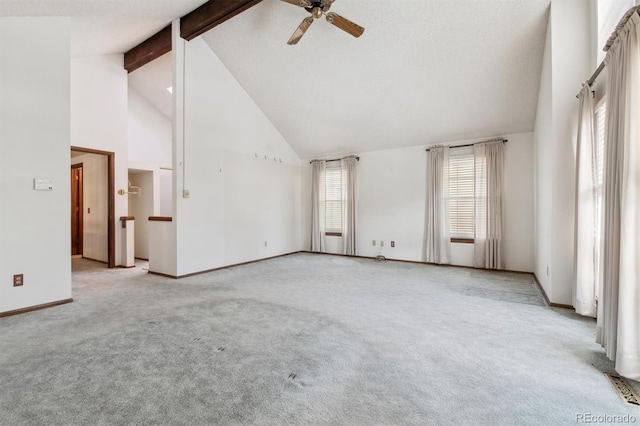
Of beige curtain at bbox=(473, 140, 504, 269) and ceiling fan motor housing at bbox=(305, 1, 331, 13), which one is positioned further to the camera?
beige curtain at bbox=(473, 140, 504, 269)

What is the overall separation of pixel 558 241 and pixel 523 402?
2264 millimetres

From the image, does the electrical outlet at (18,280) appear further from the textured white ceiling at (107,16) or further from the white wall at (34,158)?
the textured white ceiling at (107,16)

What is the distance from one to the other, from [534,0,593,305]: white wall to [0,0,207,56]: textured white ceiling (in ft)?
14.9

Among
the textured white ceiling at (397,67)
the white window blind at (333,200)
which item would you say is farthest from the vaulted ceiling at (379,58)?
the white window blind at (333,200)

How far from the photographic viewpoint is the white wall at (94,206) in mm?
5723

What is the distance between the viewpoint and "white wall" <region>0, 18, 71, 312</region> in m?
2.98

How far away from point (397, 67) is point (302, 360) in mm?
4297

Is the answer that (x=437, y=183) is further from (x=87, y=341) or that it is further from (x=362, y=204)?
(x=87, y=341)

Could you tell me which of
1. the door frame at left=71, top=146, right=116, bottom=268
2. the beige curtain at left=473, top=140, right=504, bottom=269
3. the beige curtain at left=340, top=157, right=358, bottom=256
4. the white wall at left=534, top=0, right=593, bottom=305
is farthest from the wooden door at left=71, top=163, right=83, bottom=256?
the white wall at left=534, top=0, right=593, bottom=305

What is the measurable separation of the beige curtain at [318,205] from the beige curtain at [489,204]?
3.33 meters

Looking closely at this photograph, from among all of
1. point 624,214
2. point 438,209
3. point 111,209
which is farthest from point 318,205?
point 624,214

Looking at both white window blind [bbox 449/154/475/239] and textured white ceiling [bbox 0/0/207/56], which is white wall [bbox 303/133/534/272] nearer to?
white window blind [bbox 449/154/475/239]

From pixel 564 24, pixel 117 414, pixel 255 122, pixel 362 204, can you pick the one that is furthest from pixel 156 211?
pixel 564 24

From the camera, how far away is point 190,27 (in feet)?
14.7
